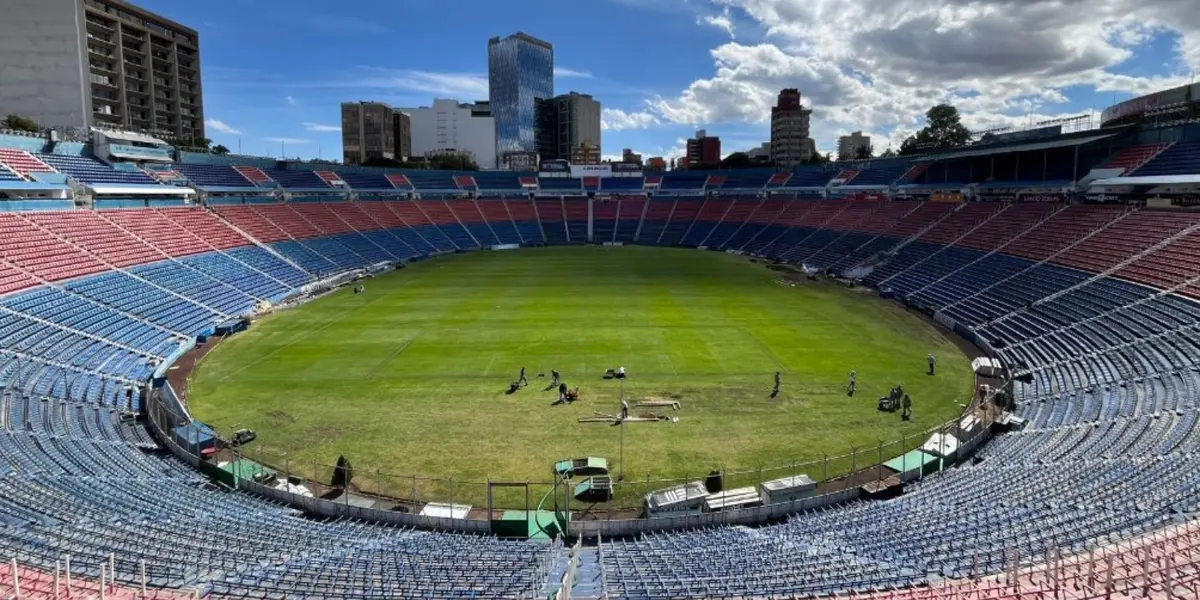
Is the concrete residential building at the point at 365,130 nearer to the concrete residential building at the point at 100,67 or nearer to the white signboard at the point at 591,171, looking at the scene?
the concrete residential building at the point at 100,67

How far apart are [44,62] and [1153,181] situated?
105289 millimetres

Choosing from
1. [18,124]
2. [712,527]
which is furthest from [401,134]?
[712,527]

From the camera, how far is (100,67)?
86500 millimetres

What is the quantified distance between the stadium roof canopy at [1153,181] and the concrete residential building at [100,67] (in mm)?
100388

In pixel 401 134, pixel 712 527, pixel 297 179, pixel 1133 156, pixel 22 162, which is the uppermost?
pixel 401 134

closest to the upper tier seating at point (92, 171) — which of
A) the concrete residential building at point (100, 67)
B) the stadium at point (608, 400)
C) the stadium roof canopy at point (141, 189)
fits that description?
the stadium at point (608, 400)

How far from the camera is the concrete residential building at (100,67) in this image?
235ft

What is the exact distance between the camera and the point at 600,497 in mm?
20797

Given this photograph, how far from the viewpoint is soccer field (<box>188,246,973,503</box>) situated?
24094mm

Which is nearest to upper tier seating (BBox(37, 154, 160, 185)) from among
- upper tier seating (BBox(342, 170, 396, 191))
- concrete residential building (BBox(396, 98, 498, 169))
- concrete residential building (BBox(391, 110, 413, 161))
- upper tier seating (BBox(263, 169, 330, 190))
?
upper tier seating (BBox(263, 169, 330, 190))

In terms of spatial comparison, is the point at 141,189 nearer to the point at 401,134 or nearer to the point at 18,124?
the point at 18,124

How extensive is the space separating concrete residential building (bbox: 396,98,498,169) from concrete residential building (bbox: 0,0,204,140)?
66.8 m

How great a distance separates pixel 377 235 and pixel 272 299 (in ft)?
96.2

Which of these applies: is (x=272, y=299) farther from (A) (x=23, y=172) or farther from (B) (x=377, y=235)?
(B) (x=377, y=235)
